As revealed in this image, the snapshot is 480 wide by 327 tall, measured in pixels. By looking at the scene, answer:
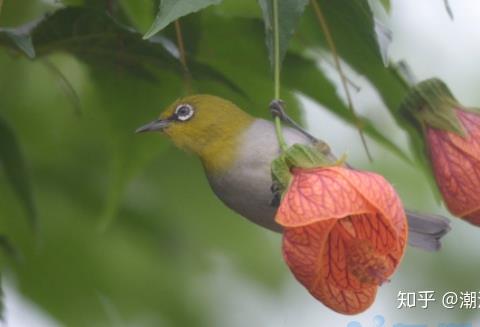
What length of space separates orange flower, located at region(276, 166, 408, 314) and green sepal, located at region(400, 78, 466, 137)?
0.30m

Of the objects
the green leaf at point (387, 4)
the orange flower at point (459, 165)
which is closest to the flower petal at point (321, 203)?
the orange flower at point (459, 165)

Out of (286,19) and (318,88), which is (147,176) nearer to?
(318,88)

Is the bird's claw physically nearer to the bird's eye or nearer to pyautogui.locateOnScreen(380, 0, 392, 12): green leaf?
the bird's eye

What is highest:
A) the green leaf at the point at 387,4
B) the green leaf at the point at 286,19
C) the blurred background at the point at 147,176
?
the green leaf at the point at 286,19

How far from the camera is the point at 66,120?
178 centimetres

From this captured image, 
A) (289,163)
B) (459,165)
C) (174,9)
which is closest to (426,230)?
(459,165)

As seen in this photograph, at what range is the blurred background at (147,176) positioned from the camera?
1.42 metres

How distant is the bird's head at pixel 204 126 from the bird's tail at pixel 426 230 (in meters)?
0.19

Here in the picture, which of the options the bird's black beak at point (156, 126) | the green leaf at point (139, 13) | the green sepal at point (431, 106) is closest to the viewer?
the bird's black beak at point (156, 126)

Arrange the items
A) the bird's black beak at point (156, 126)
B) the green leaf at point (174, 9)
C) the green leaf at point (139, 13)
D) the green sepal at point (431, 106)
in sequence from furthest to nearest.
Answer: the green leaf at point (139, 13) < the green sepal at point (431, 106) < the bird's black beak at point (156, 126) < the green leaf at point (174, 9)

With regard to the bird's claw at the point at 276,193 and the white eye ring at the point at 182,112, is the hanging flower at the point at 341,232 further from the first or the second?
the white eye ring at the point at 182,112

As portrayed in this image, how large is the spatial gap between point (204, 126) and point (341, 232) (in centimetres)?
→ 23

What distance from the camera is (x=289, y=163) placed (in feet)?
3.66

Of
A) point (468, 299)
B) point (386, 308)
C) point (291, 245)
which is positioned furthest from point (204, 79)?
point (468, 299)
